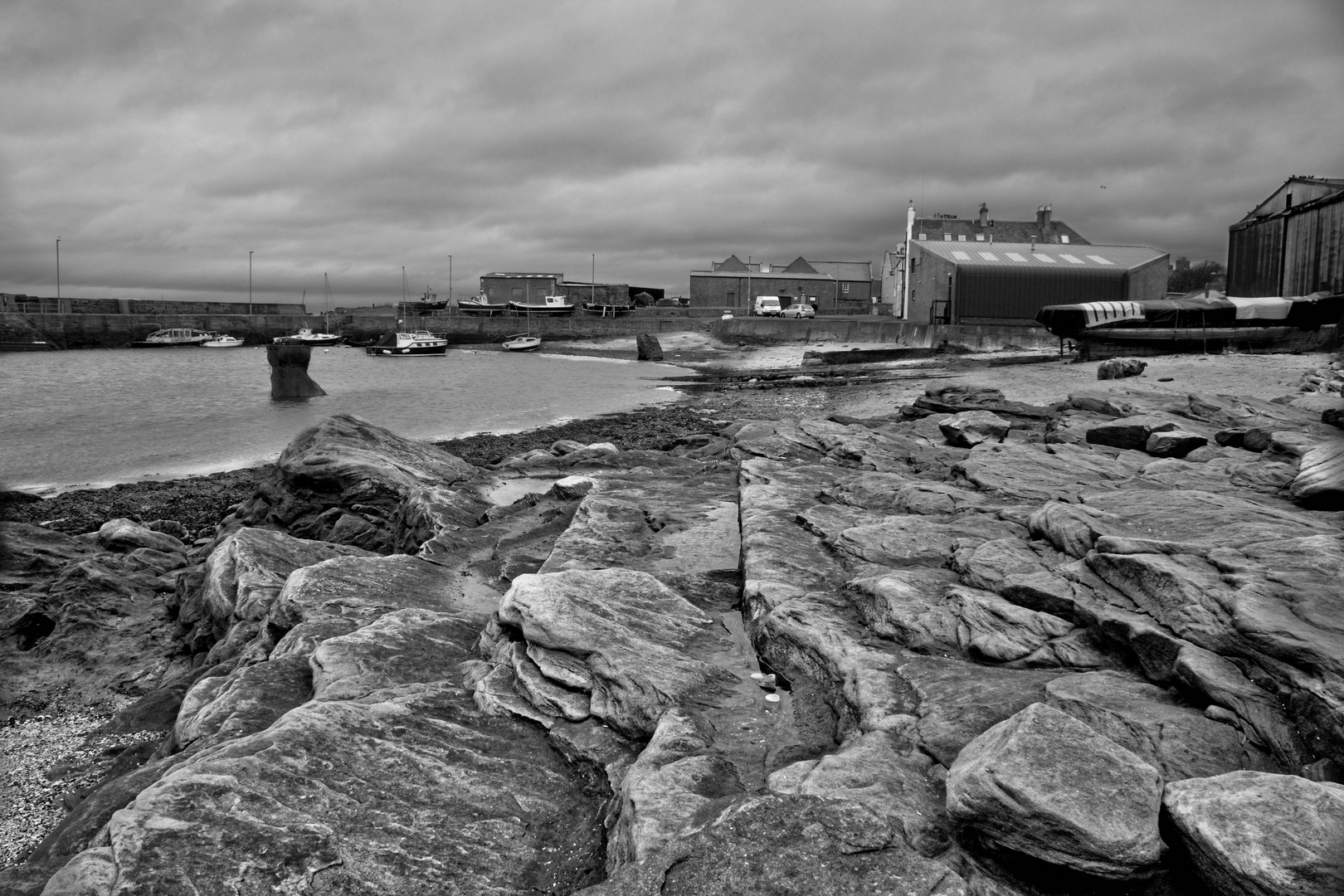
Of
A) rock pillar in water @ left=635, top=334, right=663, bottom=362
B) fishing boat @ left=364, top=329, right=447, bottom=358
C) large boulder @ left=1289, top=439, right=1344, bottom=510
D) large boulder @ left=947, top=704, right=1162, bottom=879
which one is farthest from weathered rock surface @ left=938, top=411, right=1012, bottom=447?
fishing boat @ left=364, top=329, right=447, bottom=358

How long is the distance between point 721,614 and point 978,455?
17.1 ft

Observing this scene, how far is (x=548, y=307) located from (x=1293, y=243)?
8327cm

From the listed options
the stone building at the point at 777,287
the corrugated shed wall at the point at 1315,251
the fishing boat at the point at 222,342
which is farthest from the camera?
the stone building at the point at 777,287

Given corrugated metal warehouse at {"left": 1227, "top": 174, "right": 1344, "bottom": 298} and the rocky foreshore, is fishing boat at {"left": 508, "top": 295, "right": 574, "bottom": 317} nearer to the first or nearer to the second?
corrugated metal warehouse at {"left": 1227, "top": 174, "right": 1344, "bottom": 298}

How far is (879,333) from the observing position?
207 feet

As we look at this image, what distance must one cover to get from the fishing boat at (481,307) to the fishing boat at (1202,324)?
8190 centimetres

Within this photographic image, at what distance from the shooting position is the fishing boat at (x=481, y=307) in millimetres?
110562

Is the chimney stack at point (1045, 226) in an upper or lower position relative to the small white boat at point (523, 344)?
upper

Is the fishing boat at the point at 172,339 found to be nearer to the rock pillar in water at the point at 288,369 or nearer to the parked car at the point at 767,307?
the parked car at the point at 767,307

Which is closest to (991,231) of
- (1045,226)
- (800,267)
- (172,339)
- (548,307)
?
(1045,226)

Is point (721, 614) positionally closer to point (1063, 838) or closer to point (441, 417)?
point (1063, 838)

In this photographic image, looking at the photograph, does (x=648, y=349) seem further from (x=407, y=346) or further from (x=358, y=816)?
(x=358, y=816)

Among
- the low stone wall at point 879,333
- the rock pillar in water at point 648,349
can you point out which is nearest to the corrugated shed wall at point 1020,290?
the low stone wall at point 879,333

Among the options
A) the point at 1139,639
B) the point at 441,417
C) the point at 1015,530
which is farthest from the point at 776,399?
the point at 1139,639
